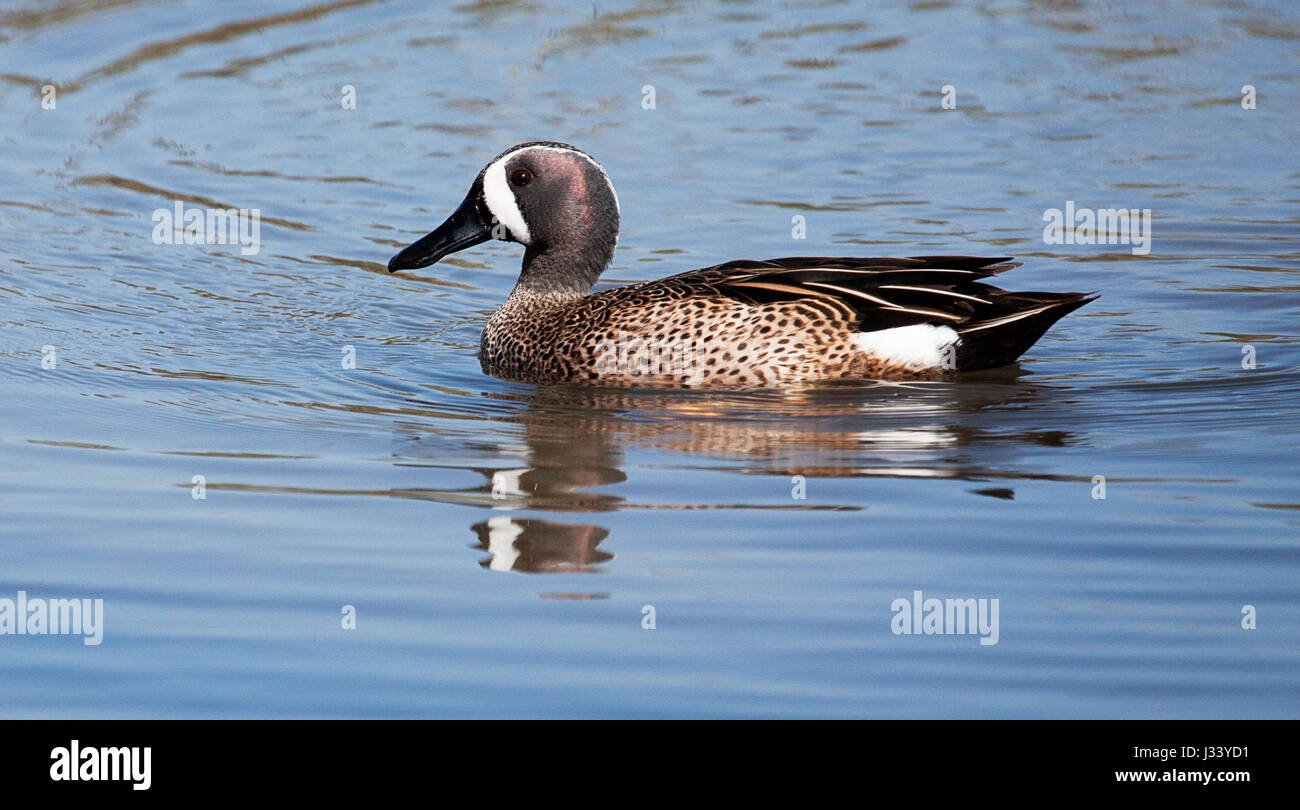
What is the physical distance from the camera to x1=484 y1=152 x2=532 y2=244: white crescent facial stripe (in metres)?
8.67

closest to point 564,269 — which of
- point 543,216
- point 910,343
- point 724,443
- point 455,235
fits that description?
point 543,216

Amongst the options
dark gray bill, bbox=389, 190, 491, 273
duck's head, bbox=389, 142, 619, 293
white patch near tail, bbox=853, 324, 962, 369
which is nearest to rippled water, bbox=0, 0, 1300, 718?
white patch near tail, bbox=853, 324, 962, 369

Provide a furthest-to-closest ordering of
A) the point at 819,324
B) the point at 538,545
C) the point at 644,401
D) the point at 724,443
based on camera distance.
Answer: the point at 819,324, the point at 644,401, the point at 724,443, the point at 538,545

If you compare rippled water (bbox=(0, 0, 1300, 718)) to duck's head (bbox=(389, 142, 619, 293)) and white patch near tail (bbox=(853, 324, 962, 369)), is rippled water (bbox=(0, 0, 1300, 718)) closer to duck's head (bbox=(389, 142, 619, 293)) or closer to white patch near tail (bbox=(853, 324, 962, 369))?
white patch near tail (bbox=(853, 324, 962, 369))

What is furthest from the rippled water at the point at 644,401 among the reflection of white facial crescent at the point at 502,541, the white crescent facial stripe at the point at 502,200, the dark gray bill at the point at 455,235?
the white crescent facial stripe at the point at 502,200

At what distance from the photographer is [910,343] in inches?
315

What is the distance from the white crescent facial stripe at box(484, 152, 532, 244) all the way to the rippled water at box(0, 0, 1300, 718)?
75cm

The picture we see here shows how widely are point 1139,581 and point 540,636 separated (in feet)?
6.05

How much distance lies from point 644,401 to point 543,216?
4.40ft

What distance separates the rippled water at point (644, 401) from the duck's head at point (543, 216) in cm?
62

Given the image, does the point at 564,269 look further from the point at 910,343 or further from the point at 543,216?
the point at 910,343

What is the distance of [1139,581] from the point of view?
17.7 feet

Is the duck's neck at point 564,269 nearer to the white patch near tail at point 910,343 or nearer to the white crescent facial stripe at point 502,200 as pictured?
the white crescent facial stripe at point 502,200

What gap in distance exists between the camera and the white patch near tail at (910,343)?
26.1ft
